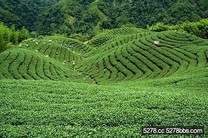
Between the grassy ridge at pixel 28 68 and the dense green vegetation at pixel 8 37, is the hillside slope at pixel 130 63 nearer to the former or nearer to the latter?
the grassy ridge at pixel 28 68

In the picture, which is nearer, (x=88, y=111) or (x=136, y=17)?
(x=88, y=111)

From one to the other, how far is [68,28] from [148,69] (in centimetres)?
13788

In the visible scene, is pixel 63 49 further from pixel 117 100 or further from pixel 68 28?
pixel 68 28

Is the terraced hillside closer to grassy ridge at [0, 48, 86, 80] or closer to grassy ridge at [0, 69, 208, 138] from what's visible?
grassy ridge at [0, 48, 86, 80]

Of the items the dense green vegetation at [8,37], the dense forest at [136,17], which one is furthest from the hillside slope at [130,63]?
the dense forest at [136,17]

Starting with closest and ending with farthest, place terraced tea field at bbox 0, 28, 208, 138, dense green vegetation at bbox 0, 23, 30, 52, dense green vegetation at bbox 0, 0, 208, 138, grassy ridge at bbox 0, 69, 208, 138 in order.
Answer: grassy ridge at bbox 0, 69, 208, 138, terraced tea field at bbox 0, 28, 208, 138, dense green vegetation at bbox 0, 0, 208, 138, dense green vegetation at bbox 0, 23, 30, 52

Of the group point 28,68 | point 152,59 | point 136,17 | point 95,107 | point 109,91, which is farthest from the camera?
point 136,17

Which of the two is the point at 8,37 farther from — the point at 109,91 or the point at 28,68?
the point at 109,91

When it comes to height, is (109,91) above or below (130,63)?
below

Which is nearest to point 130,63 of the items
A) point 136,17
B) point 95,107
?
point 95,107

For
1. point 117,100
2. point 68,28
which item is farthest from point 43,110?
point 68,28

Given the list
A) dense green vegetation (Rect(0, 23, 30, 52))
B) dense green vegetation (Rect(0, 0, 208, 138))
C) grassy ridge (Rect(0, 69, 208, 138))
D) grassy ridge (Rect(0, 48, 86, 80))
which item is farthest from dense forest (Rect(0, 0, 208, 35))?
grassy ridge (Rect(0, 69, 208, 138))

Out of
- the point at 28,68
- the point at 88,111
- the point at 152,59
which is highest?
the point at 152,59

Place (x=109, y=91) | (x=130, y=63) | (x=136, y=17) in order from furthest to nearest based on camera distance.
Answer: (x=136, y=17) → (x=130, y=63) → (x=109, y=91)
